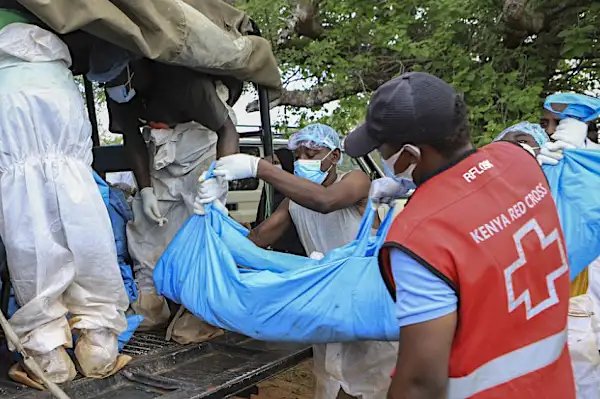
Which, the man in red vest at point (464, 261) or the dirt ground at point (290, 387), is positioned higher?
the man in red vest at point (464, 261)

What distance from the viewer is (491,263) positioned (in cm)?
154

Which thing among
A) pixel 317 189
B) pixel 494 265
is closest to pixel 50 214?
pixel 317 189

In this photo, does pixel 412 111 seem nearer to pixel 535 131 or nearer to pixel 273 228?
pixel 535 131

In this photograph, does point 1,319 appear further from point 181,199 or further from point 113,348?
point 181,199

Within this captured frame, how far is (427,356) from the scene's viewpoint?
1493 mm

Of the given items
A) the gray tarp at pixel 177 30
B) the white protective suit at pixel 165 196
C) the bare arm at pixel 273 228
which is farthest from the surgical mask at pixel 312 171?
the gray tarp at pixel 177 30

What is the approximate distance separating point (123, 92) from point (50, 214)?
3.79 feet

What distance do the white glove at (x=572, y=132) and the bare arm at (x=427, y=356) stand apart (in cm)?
187

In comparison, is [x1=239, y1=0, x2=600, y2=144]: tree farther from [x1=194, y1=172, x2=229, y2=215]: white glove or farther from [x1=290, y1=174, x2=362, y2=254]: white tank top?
[x1=194, y1=172, x2=229, y2=215]: white glove

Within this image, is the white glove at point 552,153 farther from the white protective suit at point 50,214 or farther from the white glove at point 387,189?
the white protective suit at point 50,214

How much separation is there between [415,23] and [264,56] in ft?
12.7

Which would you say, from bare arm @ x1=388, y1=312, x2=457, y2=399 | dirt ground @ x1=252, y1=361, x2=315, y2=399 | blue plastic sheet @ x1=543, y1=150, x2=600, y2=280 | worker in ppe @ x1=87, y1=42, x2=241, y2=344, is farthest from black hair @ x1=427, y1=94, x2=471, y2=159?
dirt ground @ x1=252, y1=361, x2=315, y2=399

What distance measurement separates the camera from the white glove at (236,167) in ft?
10.3

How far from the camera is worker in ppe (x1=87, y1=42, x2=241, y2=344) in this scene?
3.48 m
